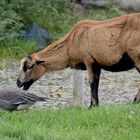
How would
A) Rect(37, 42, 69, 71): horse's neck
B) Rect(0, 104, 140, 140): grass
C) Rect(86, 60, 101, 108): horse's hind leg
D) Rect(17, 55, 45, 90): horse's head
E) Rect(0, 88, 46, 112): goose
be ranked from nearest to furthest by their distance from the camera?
Rect(0, 104, 140, 140): grass, Rect(0, 88, 46, 112): goose, Rect(86, 60, 101, 108): horse's hind leg, Rect(37, 42, 69, 71): horse's neck, Rect(17, 55, 45, 90): horse's head

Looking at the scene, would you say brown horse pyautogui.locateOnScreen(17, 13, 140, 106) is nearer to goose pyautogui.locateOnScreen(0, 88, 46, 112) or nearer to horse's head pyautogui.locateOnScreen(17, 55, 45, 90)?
horse's head pyautogui.locateOnScreen(17, 55, 45, 90)

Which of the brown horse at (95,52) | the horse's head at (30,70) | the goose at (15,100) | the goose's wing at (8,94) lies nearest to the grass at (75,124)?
the goose at (15,100)

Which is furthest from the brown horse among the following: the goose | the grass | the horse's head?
the goose

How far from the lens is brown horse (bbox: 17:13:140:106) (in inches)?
404

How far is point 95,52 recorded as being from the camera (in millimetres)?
10523

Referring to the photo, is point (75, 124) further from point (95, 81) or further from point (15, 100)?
point (95, 81)

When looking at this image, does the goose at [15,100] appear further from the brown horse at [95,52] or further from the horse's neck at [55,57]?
the horse's neck at [55,57]

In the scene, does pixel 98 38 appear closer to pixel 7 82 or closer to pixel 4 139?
pixel 4 139

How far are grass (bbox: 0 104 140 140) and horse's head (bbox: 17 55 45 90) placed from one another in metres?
2.20

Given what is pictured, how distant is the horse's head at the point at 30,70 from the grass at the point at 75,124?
86.5 inches

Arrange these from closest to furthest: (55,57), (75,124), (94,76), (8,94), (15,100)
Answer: (75,124), (15,100), (8,94), (94,76), (55,57)

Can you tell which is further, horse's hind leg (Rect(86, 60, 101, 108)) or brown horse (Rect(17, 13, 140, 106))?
horse's hind leg (Rect(86, 60, 101, 108))

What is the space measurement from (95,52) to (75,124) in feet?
7.97

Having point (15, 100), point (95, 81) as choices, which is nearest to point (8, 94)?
point (15, 100)
